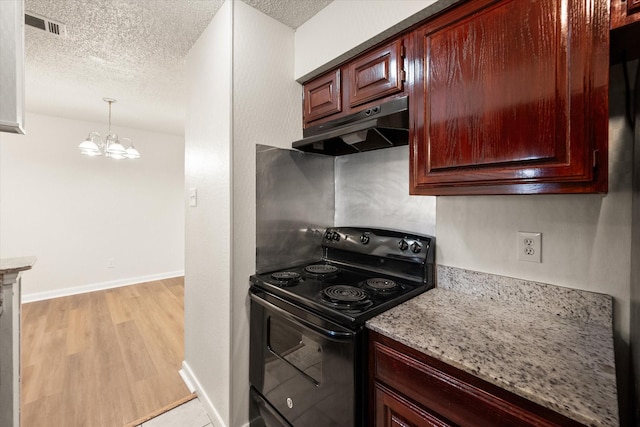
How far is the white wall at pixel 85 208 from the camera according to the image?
3373 mm

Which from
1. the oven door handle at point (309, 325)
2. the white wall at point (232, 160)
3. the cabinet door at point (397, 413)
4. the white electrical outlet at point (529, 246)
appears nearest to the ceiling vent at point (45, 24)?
the white wall at point (232, 160)

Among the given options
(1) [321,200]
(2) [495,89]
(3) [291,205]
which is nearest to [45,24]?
(3) [291,205]

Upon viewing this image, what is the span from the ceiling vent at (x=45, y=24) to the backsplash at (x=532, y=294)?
2637mm

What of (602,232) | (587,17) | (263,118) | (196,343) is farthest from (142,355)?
(587,17)

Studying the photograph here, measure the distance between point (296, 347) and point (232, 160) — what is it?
959mm

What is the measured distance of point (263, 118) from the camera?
1538 millimetres

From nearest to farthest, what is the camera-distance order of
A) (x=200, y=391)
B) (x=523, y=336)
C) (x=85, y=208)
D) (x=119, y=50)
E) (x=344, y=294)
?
(x=523, y=336), (x=344, y=294), (x=200, y=391), (x=119, y=50), (x=85, y=208)

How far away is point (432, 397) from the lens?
2.63ft

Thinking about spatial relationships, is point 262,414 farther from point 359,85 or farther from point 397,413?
point 359,85

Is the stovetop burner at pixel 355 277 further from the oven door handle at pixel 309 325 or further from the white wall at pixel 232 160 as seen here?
the white wall at pixel 232 160

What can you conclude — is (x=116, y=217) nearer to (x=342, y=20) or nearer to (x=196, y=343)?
(x=196, y=343)

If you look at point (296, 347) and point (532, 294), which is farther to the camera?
point (296, 347)

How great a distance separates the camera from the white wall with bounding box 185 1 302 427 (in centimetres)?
143

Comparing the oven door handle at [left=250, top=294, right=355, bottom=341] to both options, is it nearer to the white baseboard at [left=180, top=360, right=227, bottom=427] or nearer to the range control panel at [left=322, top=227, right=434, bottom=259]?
the range control panel at [left=322, top=227, right=434, bottom=259]
